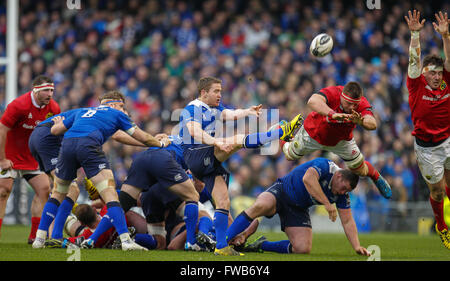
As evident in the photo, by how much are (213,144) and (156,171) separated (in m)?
0.84

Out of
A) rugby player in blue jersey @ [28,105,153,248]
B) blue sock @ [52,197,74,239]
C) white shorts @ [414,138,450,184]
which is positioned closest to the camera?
rugby player in blue jersey @ [28,105,153,248]

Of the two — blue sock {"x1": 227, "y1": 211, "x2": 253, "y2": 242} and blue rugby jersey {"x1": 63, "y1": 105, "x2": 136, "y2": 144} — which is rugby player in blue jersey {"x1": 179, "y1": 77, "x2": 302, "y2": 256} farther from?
blue rugby jersey {"x1": 63, "y1": 105, "x2": 136, "y2": 144}

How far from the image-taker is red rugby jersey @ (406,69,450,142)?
8.18 meters

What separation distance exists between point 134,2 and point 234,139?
14447 mm

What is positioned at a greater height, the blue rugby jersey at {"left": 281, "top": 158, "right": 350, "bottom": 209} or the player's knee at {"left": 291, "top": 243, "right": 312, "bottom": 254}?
the blue rugby jersey at {"left": 281, "top": 158, "right": 350, "bottom": 209}

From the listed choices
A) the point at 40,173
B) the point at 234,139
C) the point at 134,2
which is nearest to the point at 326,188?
the point at 234,139

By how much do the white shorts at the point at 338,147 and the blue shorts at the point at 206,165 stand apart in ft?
5.03

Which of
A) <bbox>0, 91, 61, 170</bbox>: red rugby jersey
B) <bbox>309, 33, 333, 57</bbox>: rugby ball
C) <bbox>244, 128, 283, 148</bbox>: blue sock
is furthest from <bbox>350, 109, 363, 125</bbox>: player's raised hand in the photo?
<bbox>0, 91, 61, 170</bbox>: red rugby jersey

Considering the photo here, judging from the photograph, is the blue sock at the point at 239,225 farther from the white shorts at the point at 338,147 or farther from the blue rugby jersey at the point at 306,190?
the white shorts at the point at 338,147

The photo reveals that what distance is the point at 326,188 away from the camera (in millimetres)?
7906

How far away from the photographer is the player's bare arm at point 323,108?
7363 millimetres

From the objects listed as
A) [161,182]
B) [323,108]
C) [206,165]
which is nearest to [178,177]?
[161,182]

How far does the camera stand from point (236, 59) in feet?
62.1

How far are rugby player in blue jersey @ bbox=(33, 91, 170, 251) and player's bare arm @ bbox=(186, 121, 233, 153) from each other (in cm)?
48
